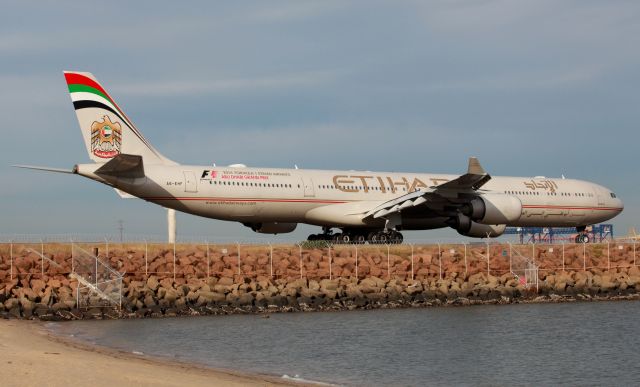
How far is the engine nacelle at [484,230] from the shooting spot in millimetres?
45188

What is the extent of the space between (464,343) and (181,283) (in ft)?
42.9

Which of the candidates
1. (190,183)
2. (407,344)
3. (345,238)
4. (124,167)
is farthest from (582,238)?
(407,344)

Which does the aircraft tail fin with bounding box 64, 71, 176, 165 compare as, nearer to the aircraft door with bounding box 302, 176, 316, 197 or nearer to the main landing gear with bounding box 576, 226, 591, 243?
the aircraft door with bounding box 302, 176, 316, 197

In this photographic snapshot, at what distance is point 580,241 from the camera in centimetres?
5128

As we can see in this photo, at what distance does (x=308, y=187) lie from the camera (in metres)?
43.5

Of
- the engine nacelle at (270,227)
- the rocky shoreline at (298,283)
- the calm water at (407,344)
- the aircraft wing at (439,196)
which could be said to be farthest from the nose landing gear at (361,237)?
the calm water at (407,344)

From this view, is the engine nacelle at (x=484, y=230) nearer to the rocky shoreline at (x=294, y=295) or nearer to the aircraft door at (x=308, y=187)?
the rocky shoreline at (x=294, y=295)

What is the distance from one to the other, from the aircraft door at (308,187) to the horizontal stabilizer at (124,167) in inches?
310

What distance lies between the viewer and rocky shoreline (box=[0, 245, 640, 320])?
109 ft

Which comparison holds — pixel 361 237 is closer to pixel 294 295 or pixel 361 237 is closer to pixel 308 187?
pixel 308 187

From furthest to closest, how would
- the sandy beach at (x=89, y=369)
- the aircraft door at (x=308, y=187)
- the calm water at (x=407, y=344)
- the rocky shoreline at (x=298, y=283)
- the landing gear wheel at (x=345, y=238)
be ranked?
the landing gear wheel at (x=345, y=238), the aircraft door at (x=308, y=187), the rocky shoreline at (x=298, y=283), the calm water at (x=407, y=344), the sandy beach at (x=89, y=369)

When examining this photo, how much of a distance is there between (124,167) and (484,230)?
1784 centimetres

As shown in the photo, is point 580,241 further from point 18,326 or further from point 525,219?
point 18,326

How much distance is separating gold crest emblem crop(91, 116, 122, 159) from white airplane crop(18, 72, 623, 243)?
44mm
